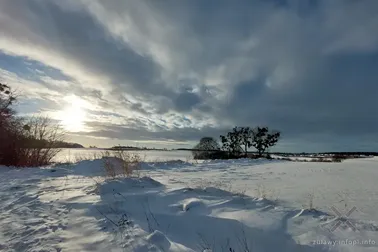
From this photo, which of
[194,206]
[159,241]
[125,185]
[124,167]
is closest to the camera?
[159,241]

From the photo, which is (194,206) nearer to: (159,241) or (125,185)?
(159,241)

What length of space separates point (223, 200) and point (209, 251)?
2.41 metres

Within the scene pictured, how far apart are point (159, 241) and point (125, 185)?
3.85 m

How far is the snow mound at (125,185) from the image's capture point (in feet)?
21.8

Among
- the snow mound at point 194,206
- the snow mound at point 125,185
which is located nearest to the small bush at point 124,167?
the snow mound at point 125,185

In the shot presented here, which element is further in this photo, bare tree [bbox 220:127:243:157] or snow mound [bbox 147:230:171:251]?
bare tree [bbox 220:127:243:157]

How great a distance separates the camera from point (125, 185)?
706cm

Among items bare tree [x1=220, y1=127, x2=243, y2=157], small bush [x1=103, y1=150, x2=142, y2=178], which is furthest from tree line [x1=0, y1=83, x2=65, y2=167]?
bare tree [x1=220, y1=127, x2=243, y2=157]

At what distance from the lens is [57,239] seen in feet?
11.9

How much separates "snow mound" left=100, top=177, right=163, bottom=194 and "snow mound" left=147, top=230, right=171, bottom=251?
3.28 meters

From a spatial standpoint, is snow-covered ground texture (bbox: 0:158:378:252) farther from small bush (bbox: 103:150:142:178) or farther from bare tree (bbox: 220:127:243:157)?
bare tree (bbox: 220:127:243:157)

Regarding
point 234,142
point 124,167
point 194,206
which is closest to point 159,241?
point 194,206

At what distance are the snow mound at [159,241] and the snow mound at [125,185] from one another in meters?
3.28

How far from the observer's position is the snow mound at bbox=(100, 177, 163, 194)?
6656 mm
